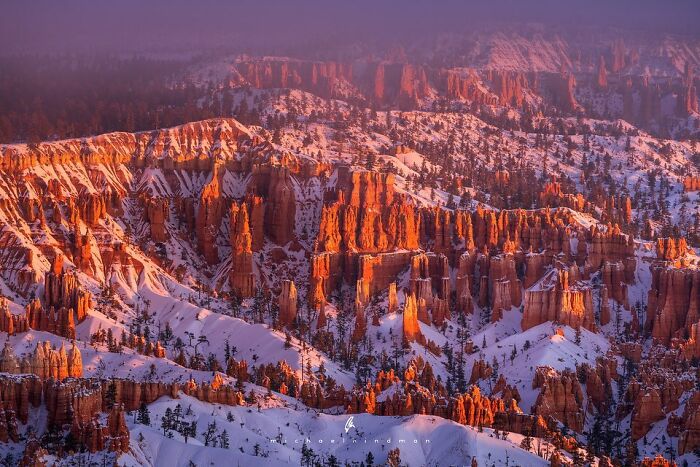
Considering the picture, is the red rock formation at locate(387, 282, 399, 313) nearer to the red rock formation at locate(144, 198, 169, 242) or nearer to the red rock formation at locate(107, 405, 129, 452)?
the red rock formation at locate(144, 198, 169, 242)

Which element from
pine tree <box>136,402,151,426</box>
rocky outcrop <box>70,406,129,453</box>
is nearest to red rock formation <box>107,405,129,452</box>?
rocky outcrop <box>70,406,129,453</box>

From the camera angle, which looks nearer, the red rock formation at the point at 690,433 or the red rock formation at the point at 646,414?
the red rock formation at the point at 690,433

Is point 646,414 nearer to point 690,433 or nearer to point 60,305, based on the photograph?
point 690,433

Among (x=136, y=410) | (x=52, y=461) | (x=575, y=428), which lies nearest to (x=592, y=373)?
(x=575, y=428)

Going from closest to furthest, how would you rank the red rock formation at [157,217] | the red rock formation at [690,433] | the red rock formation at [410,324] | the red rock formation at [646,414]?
the red rock formation at [690,433], the red rock formation at [646,414], the red rock formation at [410,324], the red rock formation at [157,217]

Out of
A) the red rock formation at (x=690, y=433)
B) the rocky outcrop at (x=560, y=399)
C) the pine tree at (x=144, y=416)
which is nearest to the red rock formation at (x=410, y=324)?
the rocky outcrop at (x=560, y=399)

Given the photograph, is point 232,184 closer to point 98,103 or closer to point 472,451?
point 98,103

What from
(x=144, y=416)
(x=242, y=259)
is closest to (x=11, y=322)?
(x=144, y=416)
